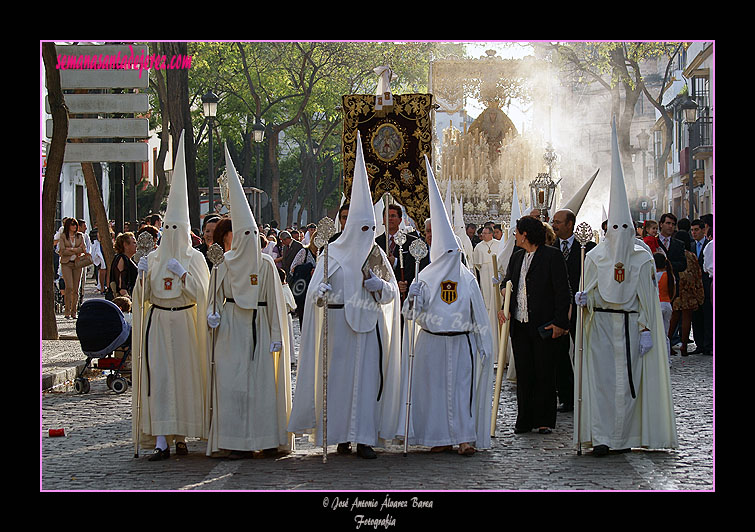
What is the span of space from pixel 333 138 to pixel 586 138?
55.2ft

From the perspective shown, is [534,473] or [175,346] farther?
[175,346]

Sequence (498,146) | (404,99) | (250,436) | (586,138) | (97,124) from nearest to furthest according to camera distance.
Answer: (250,436), (404,99), (97,124), (498,146), (586,138)

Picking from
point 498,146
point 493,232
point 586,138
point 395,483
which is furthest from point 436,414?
point 586,138

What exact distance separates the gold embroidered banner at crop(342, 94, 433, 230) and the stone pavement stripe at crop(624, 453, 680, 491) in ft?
21.0

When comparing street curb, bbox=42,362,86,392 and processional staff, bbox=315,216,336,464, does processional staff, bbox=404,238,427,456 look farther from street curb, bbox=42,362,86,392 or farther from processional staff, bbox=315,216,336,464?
street curb, bbox=42,362,86,392

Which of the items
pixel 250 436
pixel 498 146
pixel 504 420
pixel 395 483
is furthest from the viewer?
pixel 498 146

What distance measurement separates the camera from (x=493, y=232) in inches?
898

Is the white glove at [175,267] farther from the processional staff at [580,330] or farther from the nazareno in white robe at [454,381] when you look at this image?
the processional staff at [580,330]

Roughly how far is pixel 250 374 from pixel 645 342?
3232mm

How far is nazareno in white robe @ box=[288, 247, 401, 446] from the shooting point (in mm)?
9195

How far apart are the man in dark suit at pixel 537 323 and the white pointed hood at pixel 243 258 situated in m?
2.51

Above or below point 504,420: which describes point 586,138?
above

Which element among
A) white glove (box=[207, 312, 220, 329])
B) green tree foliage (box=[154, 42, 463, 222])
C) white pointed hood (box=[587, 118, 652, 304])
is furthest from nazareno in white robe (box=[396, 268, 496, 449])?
green tree foliage (box=[154, 42, 463, 222])

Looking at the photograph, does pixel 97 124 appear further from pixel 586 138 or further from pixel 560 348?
pixel 586 138
